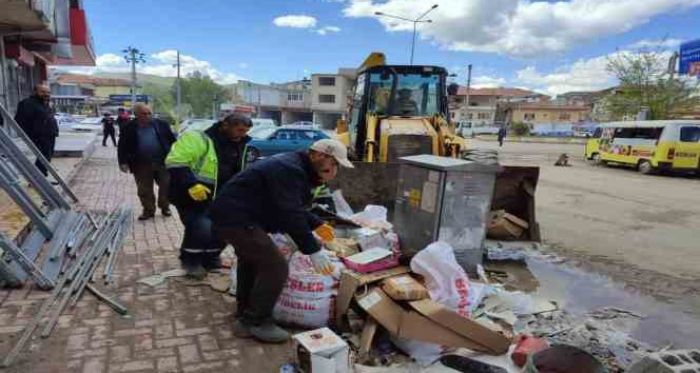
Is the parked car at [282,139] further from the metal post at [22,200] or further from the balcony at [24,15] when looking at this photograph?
the metal post at [22,200]

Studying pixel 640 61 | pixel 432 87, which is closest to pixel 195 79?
pixel 640 61

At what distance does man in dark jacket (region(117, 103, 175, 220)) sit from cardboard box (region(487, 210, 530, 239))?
4.26m

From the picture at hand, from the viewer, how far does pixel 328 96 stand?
6844cm

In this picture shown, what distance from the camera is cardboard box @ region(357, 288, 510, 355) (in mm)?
2916

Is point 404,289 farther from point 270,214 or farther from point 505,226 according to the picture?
point 505,226

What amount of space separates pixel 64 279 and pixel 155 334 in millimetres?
1226

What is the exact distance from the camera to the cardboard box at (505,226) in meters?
6.12

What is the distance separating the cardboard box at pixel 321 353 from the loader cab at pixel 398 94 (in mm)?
5966

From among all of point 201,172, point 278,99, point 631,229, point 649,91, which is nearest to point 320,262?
point 201,172

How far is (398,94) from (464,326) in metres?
6.31

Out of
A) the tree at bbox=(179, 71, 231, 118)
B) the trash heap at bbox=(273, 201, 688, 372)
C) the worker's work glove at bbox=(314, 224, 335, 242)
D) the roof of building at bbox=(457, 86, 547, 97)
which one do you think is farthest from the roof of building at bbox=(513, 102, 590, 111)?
the worker's work glove at bbox=(314, 224, 335, 242)

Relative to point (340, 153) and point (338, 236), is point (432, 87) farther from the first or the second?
point (340, 153)

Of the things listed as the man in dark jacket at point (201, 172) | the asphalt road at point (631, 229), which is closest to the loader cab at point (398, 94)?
the asphalt road at point (631, 229)

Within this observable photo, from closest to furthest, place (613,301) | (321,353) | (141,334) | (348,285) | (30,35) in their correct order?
(321,353) < (141,334) < (348,285) < (613,301) < (30,35)
